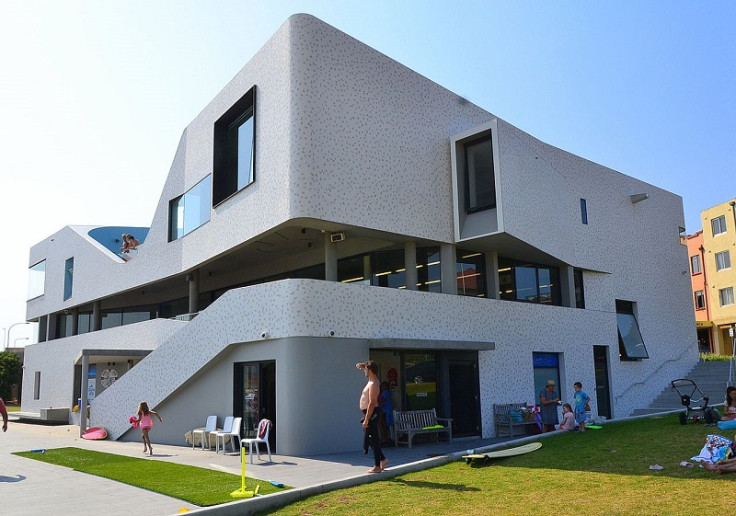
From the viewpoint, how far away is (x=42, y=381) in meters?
34.2

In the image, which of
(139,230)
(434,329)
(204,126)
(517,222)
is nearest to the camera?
(434,329)

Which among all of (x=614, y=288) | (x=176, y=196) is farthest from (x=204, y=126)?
(x=614, y=288)

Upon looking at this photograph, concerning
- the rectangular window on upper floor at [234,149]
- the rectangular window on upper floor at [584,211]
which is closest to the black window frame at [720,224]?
the rectangular window on upper floor at [584,211]

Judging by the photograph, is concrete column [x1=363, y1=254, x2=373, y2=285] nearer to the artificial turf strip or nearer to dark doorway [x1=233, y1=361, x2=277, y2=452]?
dark doorway [x1=233, y1=361, x2=277, y2=452]

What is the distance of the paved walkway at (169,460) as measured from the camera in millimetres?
8922

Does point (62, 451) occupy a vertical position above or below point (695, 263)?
below

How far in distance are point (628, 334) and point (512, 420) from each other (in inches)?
394

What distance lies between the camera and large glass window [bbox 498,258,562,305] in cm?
2217

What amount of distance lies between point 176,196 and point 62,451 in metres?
10.7

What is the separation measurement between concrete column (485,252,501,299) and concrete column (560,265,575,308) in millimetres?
3870

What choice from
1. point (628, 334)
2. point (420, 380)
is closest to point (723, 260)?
point (628, 334)

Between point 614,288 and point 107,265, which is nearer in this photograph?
point 614,288

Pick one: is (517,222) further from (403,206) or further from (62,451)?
(62,451)

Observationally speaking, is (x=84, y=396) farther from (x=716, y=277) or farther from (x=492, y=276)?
(x=716, y=277)
